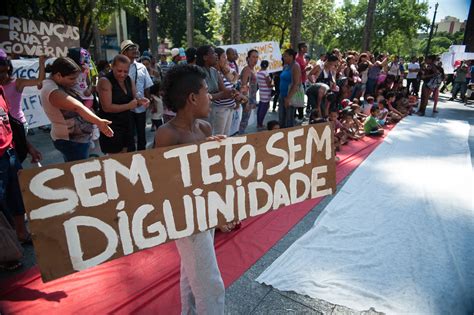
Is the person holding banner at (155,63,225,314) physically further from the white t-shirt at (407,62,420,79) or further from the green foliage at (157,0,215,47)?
the green foliage at (157,0,215,47)

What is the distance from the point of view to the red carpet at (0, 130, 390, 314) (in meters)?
2.17

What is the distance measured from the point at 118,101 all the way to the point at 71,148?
2.22 feet

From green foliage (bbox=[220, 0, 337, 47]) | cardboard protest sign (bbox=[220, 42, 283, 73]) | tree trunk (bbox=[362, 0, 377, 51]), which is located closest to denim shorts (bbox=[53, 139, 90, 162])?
cardboard protest sign (bbox=[220, 42, 283, 73])

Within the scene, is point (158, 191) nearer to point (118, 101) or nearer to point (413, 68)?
point (118, 101)

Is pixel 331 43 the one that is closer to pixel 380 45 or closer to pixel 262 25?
pixel 380 45

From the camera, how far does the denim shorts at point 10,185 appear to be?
8.07 ft

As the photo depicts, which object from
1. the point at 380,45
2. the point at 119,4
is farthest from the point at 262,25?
the point at 380,45

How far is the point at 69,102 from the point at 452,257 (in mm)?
3246

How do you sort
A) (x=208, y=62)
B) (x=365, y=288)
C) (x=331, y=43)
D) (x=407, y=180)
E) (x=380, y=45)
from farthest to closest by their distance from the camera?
(x=331, y=43)
(x=380, y=45)
(x=407, y=180)
(x=208, y=62)
(x=365, y=288)

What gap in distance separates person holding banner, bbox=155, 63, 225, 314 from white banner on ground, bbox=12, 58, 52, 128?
4.47 metres

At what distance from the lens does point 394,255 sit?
275cm

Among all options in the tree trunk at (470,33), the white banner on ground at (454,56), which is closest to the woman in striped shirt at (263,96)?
the white banner on ground at (454,56)

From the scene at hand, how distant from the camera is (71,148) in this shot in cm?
291

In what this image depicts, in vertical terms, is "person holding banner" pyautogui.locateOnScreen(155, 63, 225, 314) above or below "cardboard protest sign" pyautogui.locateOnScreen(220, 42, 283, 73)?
below
